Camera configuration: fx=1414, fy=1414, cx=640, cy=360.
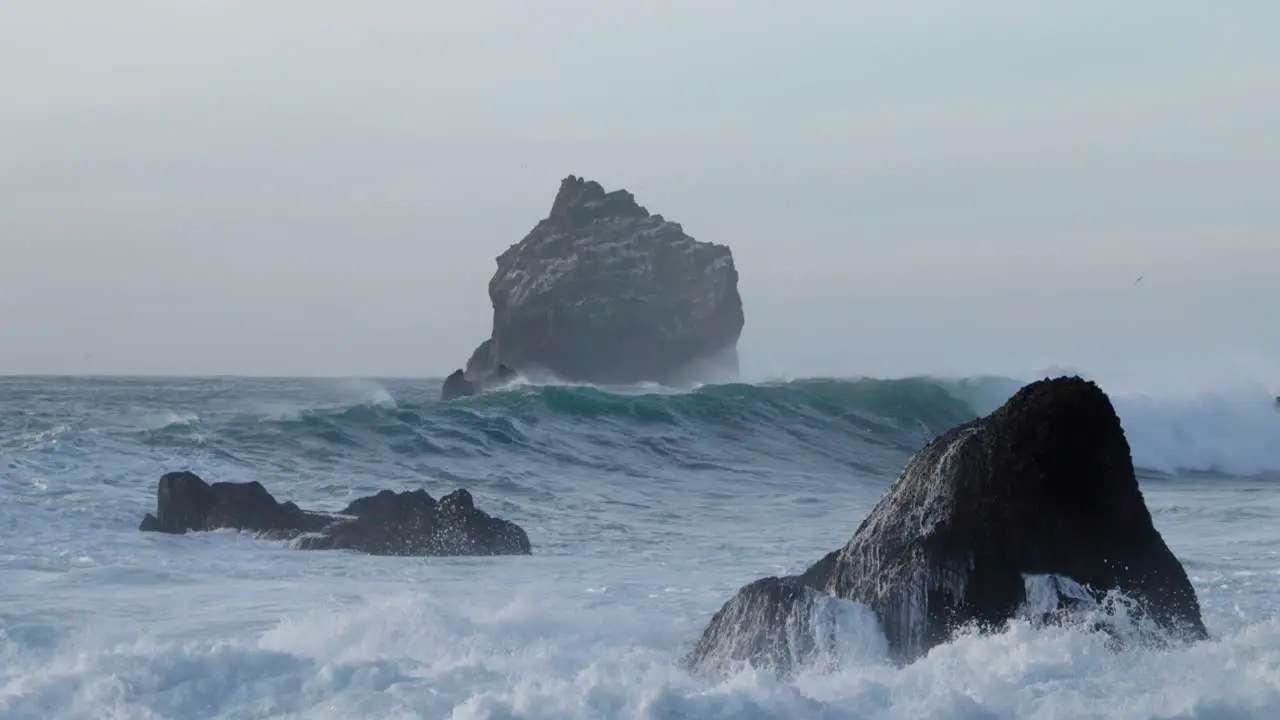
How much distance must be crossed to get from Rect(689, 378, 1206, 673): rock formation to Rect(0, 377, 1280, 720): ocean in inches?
11.1

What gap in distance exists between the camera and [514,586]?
12.2m

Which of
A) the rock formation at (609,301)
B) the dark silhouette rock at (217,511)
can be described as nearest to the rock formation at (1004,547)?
the dark silhouette rock at (217,511)

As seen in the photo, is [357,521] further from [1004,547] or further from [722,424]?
[722,424]

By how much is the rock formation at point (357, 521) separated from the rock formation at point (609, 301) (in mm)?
49225

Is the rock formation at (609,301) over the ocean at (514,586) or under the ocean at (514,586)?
over

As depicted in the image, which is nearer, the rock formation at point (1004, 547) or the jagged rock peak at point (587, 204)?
the rock formation at point (1004, 547)

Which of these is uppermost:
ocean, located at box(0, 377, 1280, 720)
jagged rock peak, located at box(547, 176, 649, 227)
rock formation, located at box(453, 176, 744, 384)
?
jagged rock peak, located at box(547, 176, 649, 227)

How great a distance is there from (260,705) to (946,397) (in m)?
30.3

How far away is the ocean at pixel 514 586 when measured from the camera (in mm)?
7660

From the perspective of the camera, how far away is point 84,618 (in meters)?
10.5

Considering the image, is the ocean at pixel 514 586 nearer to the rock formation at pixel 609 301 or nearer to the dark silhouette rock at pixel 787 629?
the dark silhouette rock at pixel 787 629

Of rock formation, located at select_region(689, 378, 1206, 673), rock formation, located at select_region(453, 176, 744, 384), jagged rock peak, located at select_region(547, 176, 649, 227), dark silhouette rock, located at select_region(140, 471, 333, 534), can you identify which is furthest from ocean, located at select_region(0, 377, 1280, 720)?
jagged rock peak, located at select_region(547, 176, 649, 227)

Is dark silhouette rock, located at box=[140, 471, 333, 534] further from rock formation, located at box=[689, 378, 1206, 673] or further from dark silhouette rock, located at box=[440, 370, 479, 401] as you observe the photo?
dark silhouette rock, located at box=[440, 370, 479, 401]

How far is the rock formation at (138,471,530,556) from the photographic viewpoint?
1417 centimetres
